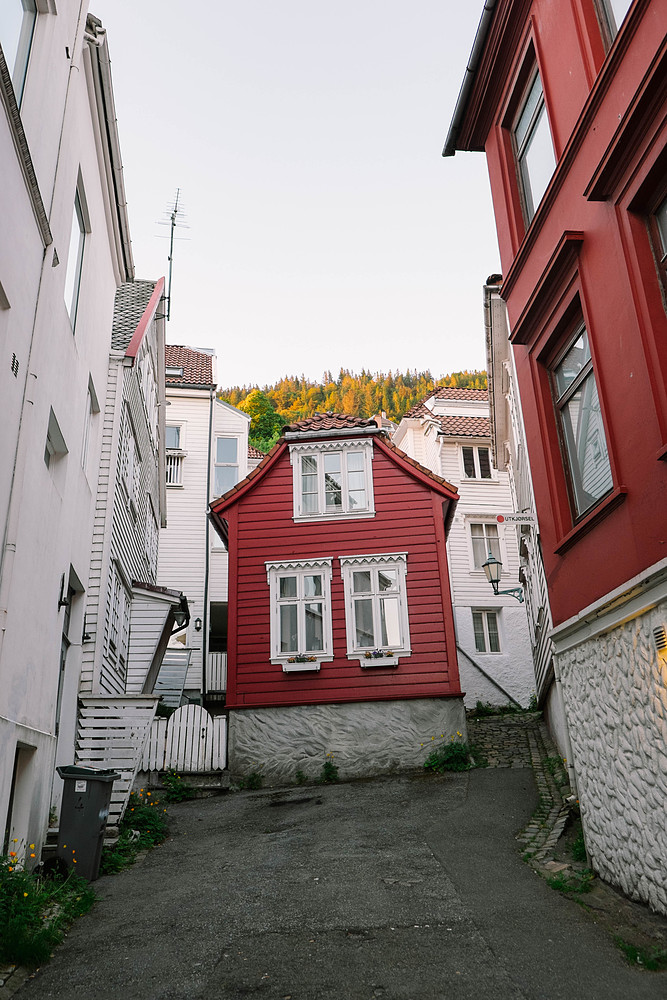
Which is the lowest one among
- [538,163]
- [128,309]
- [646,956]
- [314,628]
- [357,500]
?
[646,956]

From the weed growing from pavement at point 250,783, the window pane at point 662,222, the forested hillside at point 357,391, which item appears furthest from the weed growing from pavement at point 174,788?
the forested hillside at point 357,391

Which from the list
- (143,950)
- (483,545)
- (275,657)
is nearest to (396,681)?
(275,657)

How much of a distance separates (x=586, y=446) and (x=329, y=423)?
37.6 feet

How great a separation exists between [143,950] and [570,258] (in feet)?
23.1

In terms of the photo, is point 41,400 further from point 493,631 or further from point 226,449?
point 226,449

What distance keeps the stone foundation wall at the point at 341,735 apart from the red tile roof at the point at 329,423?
6.42 meters

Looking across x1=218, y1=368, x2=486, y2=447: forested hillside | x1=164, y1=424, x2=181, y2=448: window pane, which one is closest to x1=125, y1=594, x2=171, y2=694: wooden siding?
x1=164, y1=424, x2=181, y2=448: window pane

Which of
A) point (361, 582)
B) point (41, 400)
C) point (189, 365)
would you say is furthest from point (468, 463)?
point (41, 400)

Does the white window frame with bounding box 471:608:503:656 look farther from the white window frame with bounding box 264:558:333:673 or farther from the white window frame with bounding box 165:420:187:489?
the white window frame with bounding box 165:420:187:489

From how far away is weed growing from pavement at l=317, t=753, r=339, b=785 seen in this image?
15.4 metres

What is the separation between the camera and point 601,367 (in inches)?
276

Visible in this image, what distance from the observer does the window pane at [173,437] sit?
28.5 meters

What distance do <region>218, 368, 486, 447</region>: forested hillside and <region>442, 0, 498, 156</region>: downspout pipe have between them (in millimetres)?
74939

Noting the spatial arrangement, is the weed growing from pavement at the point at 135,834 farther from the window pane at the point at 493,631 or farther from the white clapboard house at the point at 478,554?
the window pane at the point at 493,631
